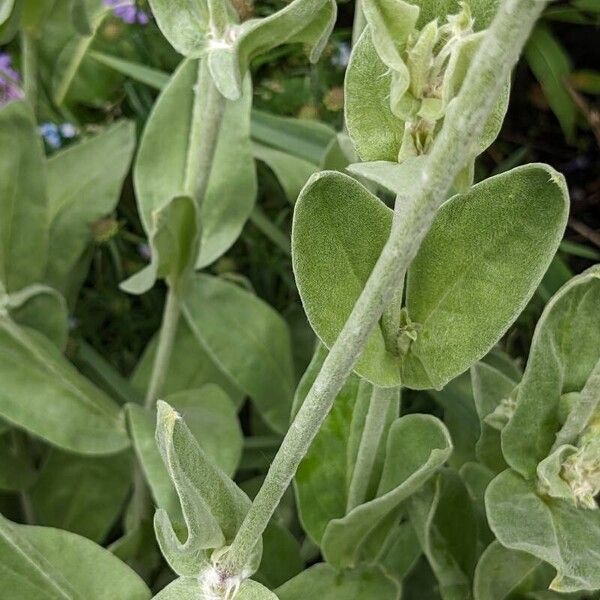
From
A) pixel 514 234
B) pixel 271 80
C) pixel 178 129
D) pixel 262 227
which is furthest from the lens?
pixel 271 80

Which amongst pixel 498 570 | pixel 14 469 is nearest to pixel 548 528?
pixel 498 570

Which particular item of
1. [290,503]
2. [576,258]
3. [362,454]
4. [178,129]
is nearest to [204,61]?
[178,129]

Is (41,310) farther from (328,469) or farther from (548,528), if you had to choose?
(548,528)

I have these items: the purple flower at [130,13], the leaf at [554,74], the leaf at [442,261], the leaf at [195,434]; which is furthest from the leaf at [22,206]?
the leaf at [554,74]

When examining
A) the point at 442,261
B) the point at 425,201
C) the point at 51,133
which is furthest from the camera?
the point at 51,133

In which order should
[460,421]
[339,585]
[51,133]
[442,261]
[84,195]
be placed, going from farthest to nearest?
[51,133]
[84,195]
[460,421]
[339,585]
[442,261]

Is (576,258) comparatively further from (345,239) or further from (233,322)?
(345,239)
